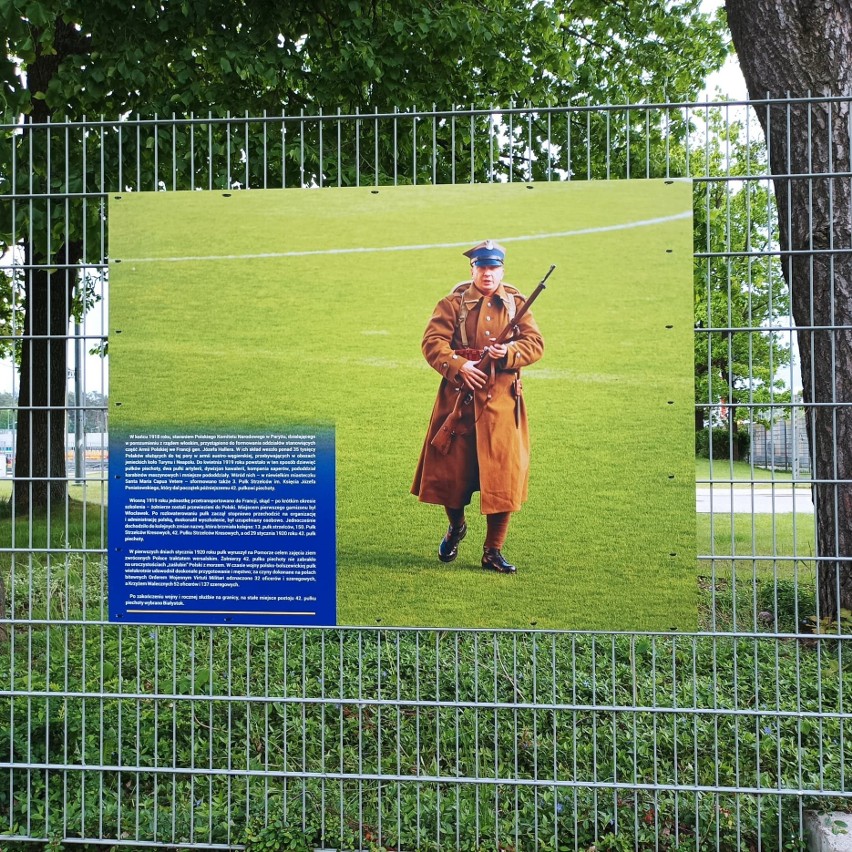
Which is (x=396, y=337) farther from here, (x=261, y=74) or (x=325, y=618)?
(x=261, y=74)

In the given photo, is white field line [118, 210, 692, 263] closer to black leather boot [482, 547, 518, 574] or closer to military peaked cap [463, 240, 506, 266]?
military peaked cap [463, 240, 506, 266]

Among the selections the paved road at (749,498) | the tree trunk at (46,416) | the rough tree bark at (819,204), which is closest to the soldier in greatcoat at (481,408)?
the paved road at (749,498)

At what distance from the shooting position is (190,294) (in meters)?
3.55

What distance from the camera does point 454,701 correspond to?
11.8 feet

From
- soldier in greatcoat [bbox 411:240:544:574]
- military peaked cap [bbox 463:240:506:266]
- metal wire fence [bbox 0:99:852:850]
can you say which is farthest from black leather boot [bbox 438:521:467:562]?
military peaked cap [bbox 463:240:506:266]

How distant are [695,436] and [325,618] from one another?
172 centimetres

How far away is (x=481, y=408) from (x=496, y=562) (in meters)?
0.65

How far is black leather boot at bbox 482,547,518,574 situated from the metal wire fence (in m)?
0.29

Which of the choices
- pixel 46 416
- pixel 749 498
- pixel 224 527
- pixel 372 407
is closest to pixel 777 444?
pixel 749 498

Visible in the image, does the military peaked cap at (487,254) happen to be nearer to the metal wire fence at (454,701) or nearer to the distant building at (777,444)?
the metal wire fence at (454,701)

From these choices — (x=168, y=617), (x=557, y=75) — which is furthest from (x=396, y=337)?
(x=557, y=75)

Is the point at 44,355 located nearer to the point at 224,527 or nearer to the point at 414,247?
the point at 224,527

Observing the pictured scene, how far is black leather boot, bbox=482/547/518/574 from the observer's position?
3453 mm

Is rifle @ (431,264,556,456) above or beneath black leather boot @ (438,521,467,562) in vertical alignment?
above
